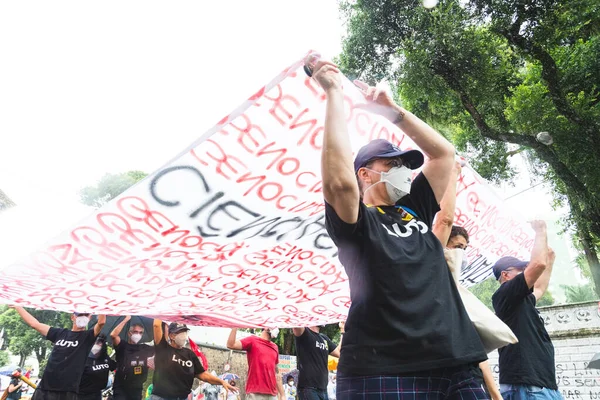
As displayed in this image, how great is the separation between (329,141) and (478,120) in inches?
411

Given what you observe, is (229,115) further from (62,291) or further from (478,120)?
(478,120)

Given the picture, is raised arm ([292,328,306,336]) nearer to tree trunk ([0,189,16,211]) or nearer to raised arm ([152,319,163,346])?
raised arm ([152,319,163,346])

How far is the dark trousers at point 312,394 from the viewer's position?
6.13m

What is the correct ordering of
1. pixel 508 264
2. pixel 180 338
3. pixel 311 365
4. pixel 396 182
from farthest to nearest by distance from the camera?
pixel 311 365 < pixel 180 338 < pixel 508 264 < pixel 396 182

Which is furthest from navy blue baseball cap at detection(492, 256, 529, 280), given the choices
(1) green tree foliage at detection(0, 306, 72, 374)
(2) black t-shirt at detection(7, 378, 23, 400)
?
(1) green tree foliage at detection(0, 306, 72, 374)

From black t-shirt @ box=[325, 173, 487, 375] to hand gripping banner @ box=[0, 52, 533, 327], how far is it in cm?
111

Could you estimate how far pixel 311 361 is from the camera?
20.6 feet

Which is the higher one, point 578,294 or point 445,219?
point 578,294

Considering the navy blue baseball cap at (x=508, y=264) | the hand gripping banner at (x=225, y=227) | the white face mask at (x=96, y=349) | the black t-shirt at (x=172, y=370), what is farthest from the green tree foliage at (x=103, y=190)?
the navy blue baseball cap at (x=508, y=264)

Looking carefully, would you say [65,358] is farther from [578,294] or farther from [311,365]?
[578,294]

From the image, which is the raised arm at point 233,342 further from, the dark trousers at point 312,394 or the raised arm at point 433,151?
the raised arm at point 433,151

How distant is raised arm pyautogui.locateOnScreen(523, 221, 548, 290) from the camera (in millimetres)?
3003

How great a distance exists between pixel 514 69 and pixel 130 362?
1148cm

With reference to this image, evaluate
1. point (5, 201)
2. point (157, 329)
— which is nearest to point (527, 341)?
point (157, 329)
